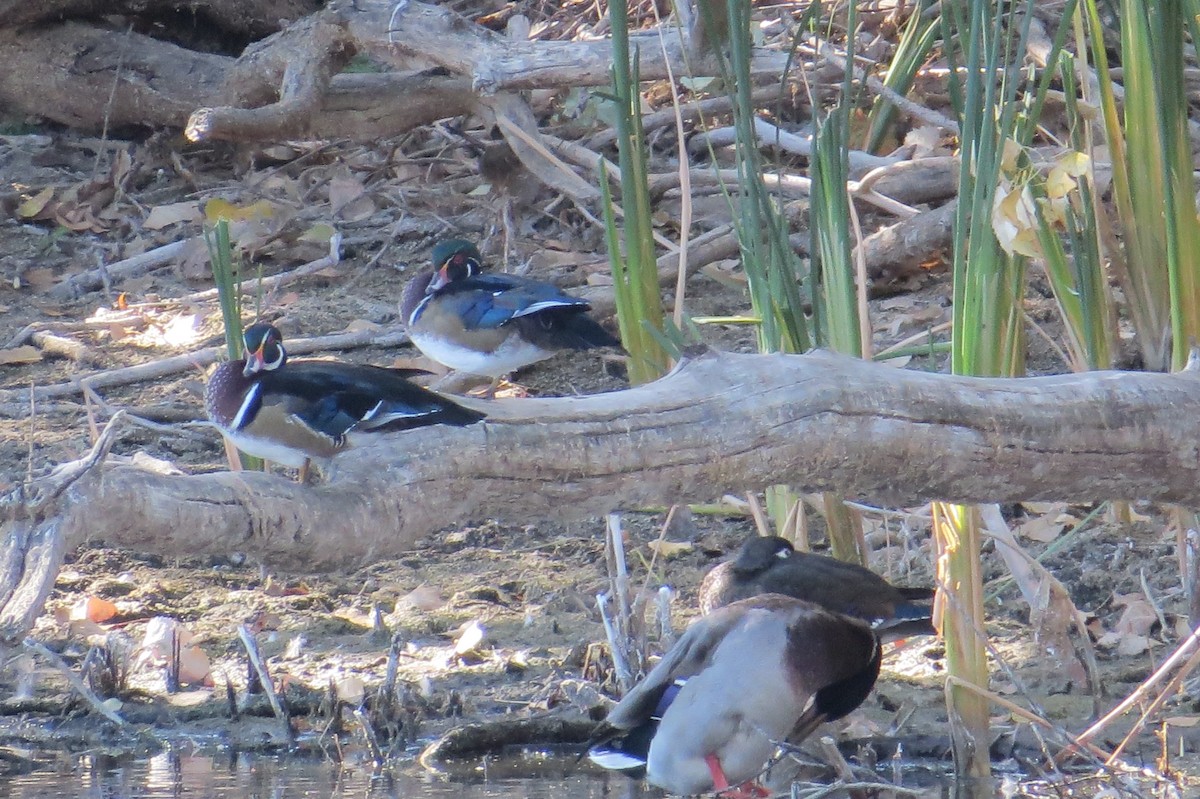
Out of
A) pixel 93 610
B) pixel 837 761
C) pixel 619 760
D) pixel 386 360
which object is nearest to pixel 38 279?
pixel 386 360

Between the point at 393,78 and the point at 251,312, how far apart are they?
1.27 metres

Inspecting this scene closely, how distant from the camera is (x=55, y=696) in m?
4.27

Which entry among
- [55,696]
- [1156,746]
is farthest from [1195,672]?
[55,696]

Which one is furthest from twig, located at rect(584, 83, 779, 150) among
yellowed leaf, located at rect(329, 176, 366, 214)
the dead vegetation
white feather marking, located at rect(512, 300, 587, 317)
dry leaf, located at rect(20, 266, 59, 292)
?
dry leaf, located at rect(20, 266, 59, 292)

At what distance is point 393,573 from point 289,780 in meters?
1.29

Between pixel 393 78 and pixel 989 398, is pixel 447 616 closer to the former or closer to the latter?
pixel 989 398

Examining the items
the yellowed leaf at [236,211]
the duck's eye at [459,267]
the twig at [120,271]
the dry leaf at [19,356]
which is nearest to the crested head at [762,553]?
the duck's eye at [459,267]

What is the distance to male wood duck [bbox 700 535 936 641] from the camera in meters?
3.61

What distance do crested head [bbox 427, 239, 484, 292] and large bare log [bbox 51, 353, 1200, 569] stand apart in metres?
A: 2.01

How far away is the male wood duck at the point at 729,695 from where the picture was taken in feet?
10.7

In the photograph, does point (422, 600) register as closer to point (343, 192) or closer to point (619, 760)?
point (619, 760)

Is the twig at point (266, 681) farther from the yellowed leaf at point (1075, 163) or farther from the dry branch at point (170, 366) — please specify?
the yellowed leaf at point (1075, 163)

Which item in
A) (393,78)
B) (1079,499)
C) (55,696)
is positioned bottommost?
(55,696)

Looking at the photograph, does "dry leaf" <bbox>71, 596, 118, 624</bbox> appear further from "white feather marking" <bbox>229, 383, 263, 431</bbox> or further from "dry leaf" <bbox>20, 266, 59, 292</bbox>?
"dry leaf" <bbox>20, 266, 59, 292</bbox>
